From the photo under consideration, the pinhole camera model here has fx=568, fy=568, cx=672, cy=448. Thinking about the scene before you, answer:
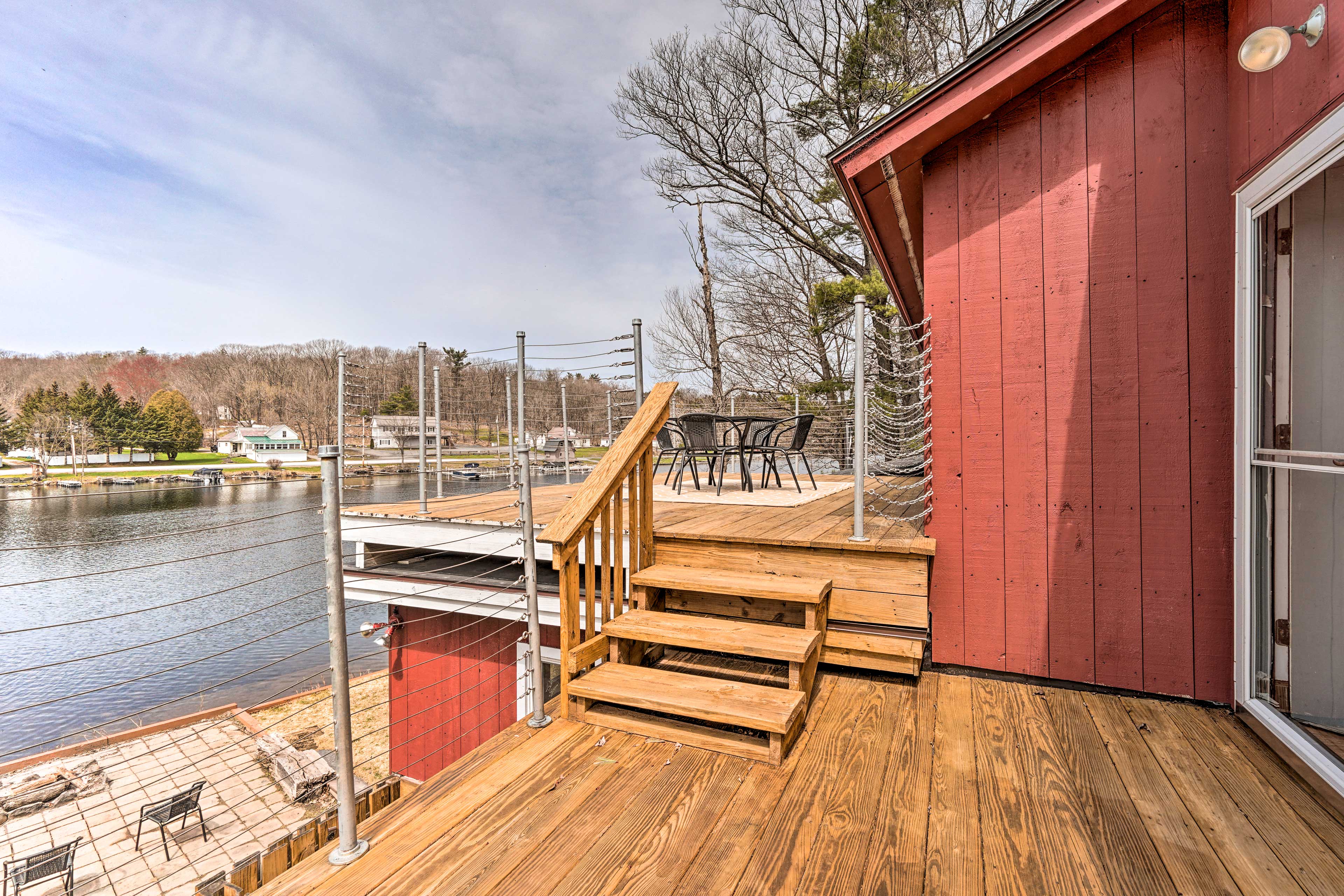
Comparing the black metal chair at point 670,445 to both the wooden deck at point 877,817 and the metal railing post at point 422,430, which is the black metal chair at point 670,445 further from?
the metal railing post at point 422,430

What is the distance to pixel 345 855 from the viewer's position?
4.53 ft

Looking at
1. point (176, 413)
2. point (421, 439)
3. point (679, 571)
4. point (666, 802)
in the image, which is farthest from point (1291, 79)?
point (176, 413)

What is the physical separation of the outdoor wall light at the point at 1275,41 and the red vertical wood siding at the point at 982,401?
876 mm

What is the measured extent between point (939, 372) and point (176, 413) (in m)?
46.3

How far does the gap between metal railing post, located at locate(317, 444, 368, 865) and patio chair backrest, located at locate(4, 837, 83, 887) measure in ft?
21.7

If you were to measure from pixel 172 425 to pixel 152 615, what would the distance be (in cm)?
2537

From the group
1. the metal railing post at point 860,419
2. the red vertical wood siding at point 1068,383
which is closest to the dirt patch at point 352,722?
the metal railing post at point 860,419

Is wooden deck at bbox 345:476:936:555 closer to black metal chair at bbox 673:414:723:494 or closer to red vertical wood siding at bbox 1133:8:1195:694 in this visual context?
black metal chair at bbox 673:414:723:494

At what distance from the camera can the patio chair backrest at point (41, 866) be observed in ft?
17.5

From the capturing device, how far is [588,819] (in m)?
1.53

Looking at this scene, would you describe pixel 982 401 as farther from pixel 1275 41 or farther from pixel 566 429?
pixel 566 429

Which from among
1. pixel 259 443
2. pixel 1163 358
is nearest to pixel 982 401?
pixel 1163 358

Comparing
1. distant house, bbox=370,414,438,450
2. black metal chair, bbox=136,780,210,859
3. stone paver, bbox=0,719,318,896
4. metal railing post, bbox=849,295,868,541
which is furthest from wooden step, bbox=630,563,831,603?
black metal chair, bbox=136,780,210,859

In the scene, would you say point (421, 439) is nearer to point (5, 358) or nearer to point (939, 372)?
point (939, 372)
